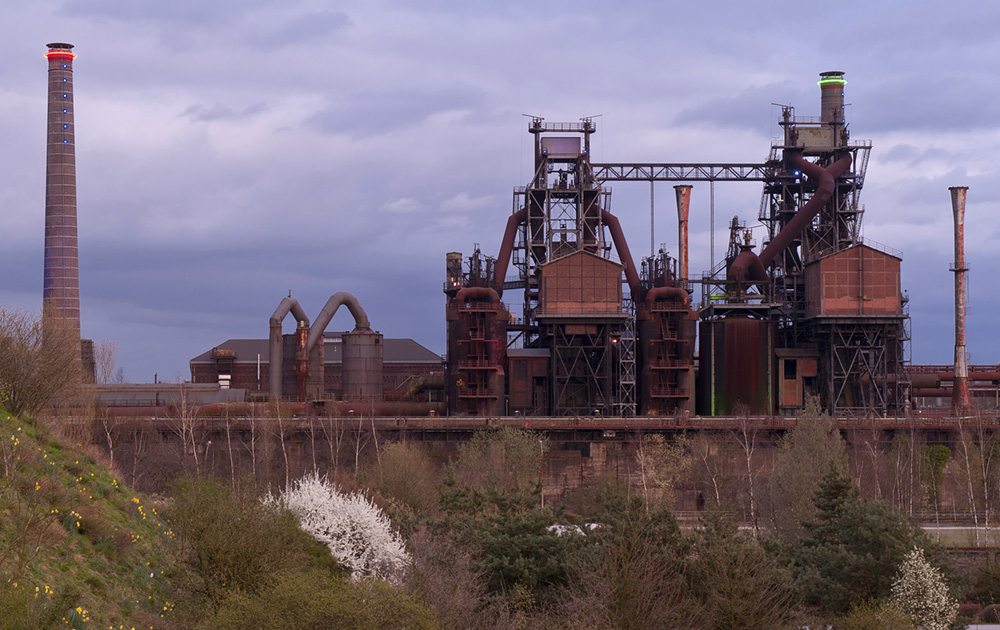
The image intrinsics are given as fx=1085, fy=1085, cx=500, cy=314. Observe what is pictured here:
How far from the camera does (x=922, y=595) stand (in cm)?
2902

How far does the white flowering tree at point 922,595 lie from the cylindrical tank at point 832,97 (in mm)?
59657

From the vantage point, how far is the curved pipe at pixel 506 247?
77.1 meters

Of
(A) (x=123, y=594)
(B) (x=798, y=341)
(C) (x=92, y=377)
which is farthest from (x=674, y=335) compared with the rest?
(A) (x=123, y=594)

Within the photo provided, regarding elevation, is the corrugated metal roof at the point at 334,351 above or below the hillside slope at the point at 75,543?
above

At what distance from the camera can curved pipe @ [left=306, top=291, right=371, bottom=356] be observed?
80125 millimetres

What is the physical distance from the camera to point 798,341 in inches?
3093

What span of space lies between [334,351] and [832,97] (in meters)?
55.0

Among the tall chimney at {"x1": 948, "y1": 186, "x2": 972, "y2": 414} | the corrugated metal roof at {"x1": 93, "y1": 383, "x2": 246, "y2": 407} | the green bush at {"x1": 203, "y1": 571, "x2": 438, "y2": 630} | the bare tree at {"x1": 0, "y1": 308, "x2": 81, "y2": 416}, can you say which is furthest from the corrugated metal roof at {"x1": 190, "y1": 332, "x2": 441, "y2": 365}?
the green bush at {"x1": 203, "y1": 571, "x2": 438, "y2": 630}

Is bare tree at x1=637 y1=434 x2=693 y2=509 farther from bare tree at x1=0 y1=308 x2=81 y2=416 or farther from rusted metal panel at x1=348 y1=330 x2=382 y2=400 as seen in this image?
bare tree at x1=0 y1=308 x2=81 y2=416

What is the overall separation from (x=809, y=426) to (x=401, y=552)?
32790mm

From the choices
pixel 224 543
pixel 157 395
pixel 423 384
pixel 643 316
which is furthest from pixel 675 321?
pixel 224 543

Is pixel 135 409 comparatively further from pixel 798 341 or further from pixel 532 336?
pixel 798 341

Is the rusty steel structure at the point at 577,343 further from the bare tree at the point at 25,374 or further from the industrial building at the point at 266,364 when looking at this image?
the bare tree at the point at 25,374

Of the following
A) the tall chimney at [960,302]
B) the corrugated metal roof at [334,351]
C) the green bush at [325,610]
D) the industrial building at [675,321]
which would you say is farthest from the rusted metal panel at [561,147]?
the green bush at [325,610]
